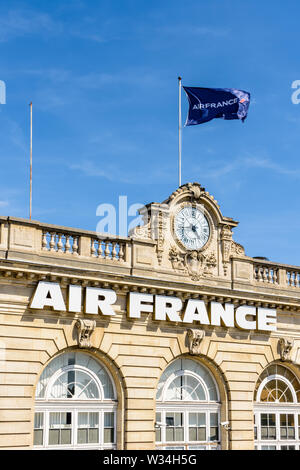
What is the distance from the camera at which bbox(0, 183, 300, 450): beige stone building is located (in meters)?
26.4

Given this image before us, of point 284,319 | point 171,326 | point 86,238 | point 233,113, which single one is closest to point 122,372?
point 171,326

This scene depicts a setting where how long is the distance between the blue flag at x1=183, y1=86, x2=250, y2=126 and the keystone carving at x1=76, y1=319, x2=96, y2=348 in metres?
11.0

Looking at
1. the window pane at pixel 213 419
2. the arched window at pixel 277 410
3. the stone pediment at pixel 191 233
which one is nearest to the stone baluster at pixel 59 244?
the stone pediment at pixel 191 233

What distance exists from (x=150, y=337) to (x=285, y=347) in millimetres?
7264

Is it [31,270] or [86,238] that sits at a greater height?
[86,238]

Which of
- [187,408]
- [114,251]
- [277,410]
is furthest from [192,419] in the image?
[114,251]

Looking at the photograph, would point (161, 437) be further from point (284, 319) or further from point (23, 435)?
point (284, 319)

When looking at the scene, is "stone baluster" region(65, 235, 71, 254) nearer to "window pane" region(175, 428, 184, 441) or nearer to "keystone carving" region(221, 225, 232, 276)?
"keystone carving" region(221, 225, 232, 276)

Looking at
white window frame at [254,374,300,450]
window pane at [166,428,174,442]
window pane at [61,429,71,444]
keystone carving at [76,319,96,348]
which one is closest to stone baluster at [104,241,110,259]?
keystone carving at [76,319,96,348]

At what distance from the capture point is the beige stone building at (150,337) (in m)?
26.4

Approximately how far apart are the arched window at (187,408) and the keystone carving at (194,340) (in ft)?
2.14
